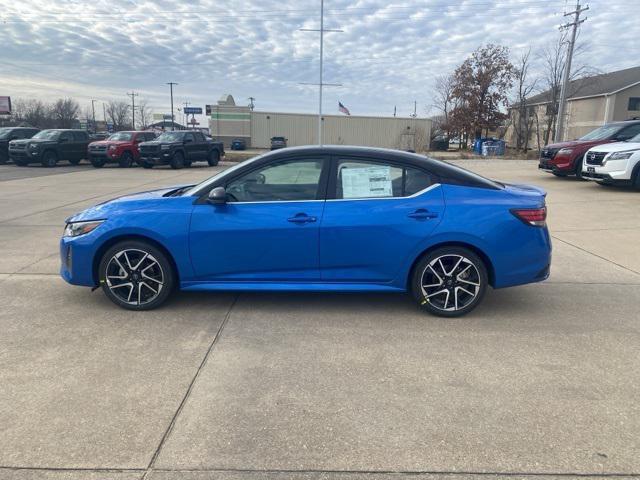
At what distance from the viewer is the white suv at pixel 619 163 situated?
12203mm

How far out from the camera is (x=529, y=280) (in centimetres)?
444

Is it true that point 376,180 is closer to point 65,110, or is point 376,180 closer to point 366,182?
point 366,182

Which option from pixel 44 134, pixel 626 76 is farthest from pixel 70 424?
pixel 626 76

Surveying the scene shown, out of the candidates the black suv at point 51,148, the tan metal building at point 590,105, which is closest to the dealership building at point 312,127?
the tan metal building at point 590,105

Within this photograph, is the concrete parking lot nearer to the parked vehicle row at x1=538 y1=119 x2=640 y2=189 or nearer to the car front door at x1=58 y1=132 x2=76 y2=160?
the parked vehicle row at x1=538 y1=119 x2=640 y2=189

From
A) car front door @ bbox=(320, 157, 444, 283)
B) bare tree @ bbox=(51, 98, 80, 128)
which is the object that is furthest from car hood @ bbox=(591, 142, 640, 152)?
bare tree @ bbox=(51, 98, 80, 128)

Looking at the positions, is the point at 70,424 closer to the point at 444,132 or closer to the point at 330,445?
the point at 330,445

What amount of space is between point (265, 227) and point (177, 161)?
2047 cm

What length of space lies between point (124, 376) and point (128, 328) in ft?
2.88

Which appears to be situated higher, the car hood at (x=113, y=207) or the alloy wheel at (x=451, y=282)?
the car hood at (x=113, y=207)

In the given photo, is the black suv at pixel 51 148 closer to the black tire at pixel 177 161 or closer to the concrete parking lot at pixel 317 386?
the black tire at pixel 177 161

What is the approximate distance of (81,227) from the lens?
4.43 meters

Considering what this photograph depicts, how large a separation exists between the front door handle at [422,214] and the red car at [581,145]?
509 inches

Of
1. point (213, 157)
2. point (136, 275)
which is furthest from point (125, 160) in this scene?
point (136, 275)
